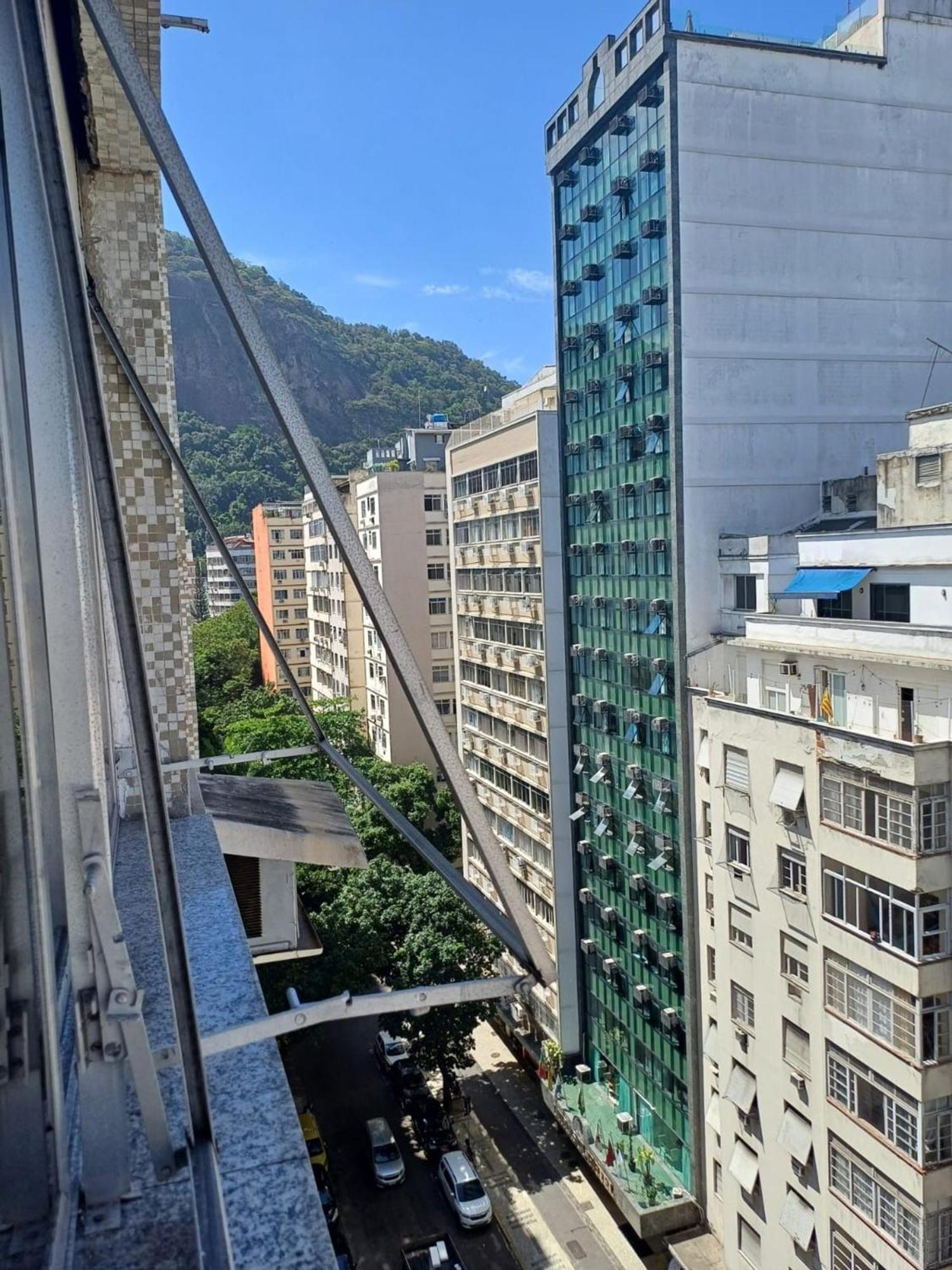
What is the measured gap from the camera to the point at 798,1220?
11562 millimetres

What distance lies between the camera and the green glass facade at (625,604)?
15844mm

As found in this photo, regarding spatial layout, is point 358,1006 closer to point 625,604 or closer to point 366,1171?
point 625,604

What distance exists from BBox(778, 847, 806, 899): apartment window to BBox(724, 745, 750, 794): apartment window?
3.26ft

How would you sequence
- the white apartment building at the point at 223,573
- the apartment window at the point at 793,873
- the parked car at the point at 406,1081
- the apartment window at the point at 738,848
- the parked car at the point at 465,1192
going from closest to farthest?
the apartment window at the point at 793,873, the apartment window at the point at 738,848, the parked car at the point at 465,1192, the parked car at the point at 406,1081, the white apartment building at the point at 223,573

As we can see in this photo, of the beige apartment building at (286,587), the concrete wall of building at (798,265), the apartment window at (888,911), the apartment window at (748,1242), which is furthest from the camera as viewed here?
the beige apartment building at (286,587)

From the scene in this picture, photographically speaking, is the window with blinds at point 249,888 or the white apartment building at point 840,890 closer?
the window with blinds at point 249,888

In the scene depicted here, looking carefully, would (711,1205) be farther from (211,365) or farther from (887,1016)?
(211,365)

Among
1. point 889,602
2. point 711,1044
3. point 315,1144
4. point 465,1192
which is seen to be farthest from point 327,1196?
point 889,602

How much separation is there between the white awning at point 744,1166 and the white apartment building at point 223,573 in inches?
2316

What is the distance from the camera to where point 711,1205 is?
597 inches

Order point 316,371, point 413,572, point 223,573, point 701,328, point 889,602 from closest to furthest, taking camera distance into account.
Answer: point 889,602, point 701,328, point 413,572, point 223,573, point 316,371

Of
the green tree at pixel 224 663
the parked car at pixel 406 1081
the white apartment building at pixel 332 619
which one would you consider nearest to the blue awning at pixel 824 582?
the parked car at pixel 406 1081

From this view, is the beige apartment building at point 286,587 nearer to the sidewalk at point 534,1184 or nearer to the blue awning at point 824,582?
the sidewalk at point 534,1184

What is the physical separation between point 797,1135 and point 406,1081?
10.6 meters
